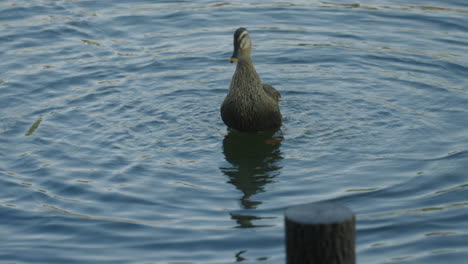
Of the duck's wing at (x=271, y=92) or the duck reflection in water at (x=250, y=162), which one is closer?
the duck reflection in water at (x=250, y=162)

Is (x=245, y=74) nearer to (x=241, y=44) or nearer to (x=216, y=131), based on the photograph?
(x=241, y=44)

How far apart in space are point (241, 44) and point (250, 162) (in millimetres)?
1784

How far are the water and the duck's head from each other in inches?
48.2

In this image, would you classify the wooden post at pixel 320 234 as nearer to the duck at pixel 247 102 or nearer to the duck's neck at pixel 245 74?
the duck at pixel 247 102

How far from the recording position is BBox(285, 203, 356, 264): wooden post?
5.67m

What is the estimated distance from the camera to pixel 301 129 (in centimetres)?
1163

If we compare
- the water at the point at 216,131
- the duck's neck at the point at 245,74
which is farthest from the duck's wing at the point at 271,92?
the duck's neck at the point at 245,74

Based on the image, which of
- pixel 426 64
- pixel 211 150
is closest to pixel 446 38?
pixel 426 64

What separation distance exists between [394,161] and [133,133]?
383 cm

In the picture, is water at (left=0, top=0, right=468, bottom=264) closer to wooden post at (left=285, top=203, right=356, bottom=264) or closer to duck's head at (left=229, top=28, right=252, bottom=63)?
duck's head at (left=229, top=28, right=252, bottom=63)

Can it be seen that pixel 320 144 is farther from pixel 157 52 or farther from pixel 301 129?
pixel 157 52

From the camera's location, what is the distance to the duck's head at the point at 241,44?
36.9ft

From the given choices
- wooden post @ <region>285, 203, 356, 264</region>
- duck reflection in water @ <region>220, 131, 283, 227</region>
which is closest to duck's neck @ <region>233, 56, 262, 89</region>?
duck reflection in water @ <region>220, 131, 283, 227</region>

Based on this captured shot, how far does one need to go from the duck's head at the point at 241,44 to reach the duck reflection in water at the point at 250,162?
1216 mm
